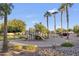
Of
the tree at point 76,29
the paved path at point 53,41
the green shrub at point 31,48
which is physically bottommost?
the green shrub at point 31,48

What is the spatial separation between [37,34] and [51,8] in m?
0.47

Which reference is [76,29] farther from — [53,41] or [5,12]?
[5,12]

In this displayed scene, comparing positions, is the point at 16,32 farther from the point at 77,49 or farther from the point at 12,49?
the point at 77,49

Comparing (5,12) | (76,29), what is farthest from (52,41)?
(5,12)

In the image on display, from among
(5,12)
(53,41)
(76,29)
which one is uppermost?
(5,12)

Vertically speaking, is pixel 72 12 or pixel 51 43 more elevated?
pixel 72 12

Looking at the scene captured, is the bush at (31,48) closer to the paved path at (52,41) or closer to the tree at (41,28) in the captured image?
the paved path at (52,41)

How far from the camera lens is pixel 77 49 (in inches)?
293

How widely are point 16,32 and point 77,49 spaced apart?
3.21 ft

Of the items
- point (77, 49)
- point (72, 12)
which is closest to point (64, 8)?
point (72, 12)

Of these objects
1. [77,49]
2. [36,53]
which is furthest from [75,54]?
[36,53]

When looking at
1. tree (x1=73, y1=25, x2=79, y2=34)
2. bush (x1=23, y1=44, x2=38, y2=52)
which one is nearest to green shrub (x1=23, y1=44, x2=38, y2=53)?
bush (x1=23, y1=44, x2=38, y2=52)

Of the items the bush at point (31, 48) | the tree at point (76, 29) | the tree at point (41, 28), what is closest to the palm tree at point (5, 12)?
the bush at point (31, 48)

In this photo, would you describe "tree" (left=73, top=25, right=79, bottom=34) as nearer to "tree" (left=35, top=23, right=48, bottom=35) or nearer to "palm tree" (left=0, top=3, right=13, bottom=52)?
"tree" (left=35, top=23, right=48, bottom=35)
